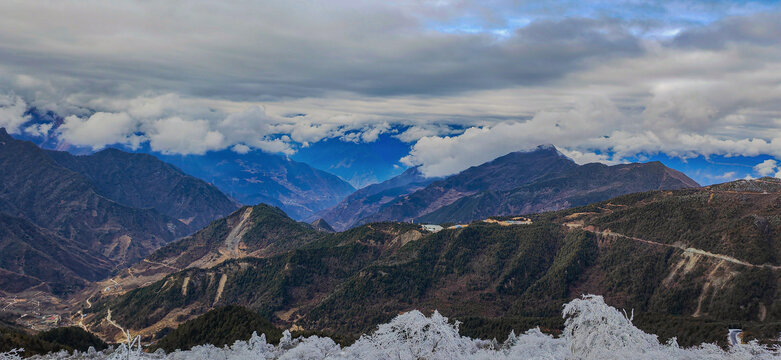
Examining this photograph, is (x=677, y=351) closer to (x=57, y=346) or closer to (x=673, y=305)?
(x=673, y=305)

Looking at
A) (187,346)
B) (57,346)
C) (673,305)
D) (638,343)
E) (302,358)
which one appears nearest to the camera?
(638,343)

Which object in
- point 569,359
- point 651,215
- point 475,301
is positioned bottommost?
point 475,301

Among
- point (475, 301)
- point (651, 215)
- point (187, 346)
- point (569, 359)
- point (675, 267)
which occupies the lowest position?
point (475, 301)

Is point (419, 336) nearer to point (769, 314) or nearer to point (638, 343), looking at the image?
point (638, 343)

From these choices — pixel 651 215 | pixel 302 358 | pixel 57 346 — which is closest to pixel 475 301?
pixel 651 215

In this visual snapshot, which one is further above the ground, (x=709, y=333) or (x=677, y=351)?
(x=677, y=351)

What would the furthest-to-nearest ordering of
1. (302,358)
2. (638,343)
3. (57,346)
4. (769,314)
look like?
(769,314)
(57,346)
(302,358)
(638,343)

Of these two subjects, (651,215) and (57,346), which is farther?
(651,215)

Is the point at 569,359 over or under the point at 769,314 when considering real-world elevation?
over

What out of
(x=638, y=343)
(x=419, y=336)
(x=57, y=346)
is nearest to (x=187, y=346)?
(x=57, y=346)
